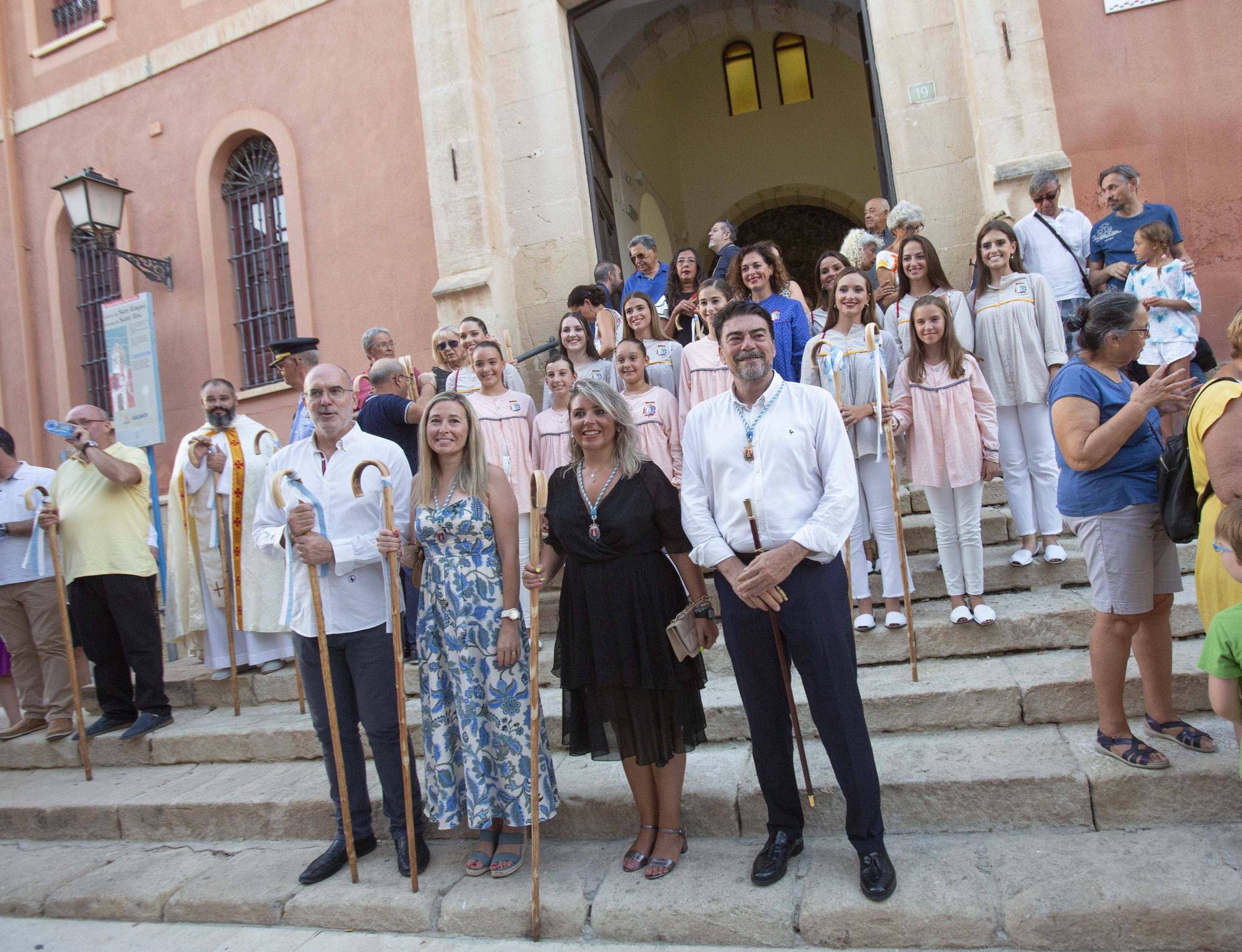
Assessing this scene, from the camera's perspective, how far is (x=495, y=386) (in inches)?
219

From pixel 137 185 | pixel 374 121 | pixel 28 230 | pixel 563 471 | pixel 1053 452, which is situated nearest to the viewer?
pixel 563 471

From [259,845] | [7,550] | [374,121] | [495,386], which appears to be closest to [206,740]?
[259,845]

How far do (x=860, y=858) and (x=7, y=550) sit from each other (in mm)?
5431

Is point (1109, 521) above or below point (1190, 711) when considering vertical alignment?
above

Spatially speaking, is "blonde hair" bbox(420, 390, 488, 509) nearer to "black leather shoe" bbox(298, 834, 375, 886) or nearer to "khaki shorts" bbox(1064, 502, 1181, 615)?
"black leather shoe" bbox(298, 834, 375, 886)

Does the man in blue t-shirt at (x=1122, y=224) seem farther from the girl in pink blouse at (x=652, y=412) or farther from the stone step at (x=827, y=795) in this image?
the stone step at (x=827, y=795)

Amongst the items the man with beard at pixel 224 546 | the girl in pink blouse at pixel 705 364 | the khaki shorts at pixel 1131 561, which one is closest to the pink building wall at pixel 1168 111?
the girl in pink blouse at pixel 705 364

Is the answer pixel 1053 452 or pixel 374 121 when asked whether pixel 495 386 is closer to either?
pixel 1053 452

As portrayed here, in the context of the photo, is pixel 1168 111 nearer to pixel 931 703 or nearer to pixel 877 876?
pixel 931 703

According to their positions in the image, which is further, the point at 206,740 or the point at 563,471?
the point at 206,740

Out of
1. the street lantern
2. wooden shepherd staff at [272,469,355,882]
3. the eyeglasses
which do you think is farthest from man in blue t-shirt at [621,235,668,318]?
the street lantern

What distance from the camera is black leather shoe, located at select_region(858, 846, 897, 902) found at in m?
2.88

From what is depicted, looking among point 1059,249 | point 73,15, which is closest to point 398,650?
point 1059,249

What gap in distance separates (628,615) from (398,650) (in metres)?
1.02
